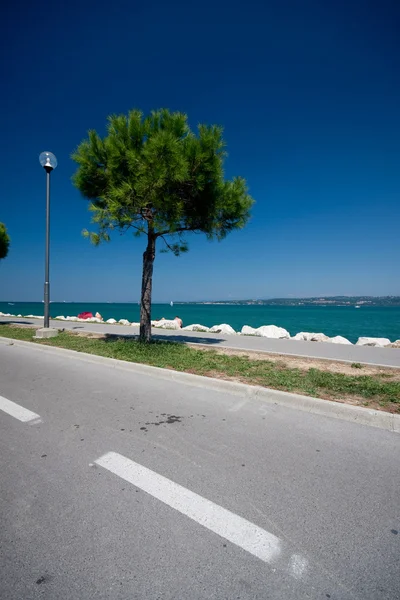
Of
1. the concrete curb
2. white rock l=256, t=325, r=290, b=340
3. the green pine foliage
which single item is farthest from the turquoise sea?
the green pine foliage

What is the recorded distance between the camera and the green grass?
197 inches

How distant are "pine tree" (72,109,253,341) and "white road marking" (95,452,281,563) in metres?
6.67

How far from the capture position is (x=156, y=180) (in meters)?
7.62

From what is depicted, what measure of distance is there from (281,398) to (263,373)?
4.85 ft

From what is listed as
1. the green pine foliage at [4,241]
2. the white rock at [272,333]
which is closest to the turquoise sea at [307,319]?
the white rock at [272,333]

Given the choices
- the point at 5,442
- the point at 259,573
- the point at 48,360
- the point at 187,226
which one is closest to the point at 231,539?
the point at 259,573

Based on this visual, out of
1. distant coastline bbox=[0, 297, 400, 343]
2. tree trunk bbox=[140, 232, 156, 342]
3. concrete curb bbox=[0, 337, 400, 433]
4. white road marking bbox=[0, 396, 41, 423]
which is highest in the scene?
tree trunk bbox=[140, 232, 156, 342]

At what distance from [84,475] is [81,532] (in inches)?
28.3

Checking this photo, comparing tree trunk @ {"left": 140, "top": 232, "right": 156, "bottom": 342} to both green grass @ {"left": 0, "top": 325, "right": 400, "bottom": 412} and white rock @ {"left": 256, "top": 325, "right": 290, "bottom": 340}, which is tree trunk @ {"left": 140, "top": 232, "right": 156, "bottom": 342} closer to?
green grass @ {"left": 0, "top": 325, "right": 400, "bottom": 412}

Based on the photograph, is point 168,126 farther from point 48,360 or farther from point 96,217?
point 48,360

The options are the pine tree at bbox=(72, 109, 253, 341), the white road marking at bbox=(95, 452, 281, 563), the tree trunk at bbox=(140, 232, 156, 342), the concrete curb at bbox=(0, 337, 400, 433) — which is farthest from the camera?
the tree trunk at bbox=(140, 232, 156, 342)

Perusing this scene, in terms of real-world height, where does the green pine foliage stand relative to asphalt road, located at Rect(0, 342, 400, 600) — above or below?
above

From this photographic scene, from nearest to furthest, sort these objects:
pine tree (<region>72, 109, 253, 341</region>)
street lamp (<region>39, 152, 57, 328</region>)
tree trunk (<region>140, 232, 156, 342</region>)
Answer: pine tree (<region>72, 109, 253, 341</region>), tree trunk (<region>140, 232, 156, 342</region>), street lamp (<region>39, 152, 57, 328</region>)

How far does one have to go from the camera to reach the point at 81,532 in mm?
2090
